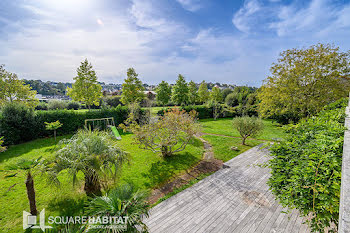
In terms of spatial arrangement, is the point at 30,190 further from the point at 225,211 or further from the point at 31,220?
the point at 225,211

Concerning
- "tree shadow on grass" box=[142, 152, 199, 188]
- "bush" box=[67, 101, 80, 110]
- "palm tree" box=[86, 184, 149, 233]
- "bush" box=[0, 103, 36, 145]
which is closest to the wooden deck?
"tree shadow on grass" box=[142, 152, 199, 188]

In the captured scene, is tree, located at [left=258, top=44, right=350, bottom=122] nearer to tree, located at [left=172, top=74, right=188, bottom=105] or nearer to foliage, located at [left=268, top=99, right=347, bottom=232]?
foliage, located at [left=268, top=99, right=347, bottom=232]

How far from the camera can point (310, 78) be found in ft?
37.4

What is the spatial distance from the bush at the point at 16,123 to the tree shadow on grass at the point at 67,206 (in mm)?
8748

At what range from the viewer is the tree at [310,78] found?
1073 cm

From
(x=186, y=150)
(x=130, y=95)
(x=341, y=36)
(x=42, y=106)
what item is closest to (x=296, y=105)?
(x=341, y=36)

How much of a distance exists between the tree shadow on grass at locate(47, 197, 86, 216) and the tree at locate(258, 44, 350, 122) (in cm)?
1504

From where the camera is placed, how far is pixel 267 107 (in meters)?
13.8

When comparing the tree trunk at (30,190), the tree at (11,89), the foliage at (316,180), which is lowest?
the tree trunk at (30,190)

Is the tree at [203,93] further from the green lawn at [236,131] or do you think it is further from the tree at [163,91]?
the green lawn at [236,131]

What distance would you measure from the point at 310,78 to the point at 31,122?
72.3 ft

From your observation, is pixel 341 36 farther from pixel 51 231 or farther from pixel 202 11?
pixel 51 231

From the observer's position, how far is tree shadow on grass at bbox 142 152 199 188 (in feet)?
19.1

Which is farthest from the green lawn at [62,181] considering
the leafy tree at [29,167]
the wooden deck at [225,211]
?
the wooden deck at [225,211]
